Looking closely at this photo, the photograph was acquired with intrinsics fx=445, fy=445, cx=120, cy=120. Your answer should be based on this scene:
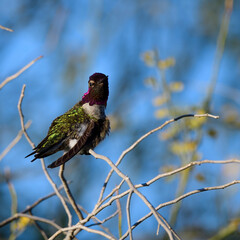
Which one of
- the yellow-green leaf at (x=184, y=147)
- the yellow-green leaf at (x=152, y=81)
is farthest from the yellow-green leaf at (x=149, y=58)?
the yellow-green leaf at (x=184, y=147)

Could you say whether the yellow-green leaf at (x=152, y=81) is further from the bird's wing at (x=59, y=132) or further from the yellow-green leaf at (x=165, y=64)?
the bird's wing at (x=59, y=132)

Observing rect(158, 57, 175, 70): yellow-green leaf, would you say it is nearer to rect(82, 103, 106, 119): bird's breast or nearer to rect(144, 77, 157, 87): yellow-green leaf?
rect(144, 77, 157, 87): yellow-green leaf

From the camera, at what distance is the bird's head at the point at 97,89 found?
263 centimetres

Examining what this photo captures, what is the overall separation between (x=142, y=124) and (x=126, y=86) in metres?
1.00

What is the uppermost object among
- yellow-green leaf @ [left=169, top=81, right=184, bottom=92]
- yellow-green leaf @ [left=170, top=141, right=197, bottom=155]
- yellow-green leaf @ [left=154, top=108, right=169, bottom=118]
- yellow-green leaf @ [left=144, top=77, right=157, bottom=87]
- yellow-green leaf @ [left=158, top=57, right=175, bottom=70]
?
yellow-green leaf @ [left=158, top=57, right=175, bottom=70]

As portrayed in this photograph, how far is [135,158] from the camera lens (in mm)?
5848

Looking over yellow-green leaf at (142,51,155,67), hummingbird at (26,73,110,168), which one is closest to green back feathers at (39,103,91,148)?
hummingbird at (26,73,110,168)

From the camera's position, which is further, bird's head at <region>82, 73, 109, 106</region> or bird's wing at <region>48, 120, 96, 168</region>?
bird's head at <region>82, 73, 109, 106</region>

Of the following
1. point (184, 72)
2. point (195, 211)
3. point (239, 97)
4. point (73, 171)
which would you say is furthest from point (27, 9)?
point (239, 97)

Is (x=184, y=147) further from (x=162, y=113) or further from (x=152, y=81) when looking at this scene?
(x=152, y=81)

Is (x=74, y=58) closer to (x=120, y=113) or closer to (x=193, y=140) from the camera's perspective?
(x=120, y=113)

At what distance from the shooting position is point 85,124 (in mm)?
2611

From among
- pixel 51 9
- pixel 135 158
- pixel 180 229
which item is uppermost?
pixel 51 9

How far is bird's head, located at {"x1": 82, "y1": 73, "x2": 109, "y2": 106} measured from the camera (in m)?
2.63
